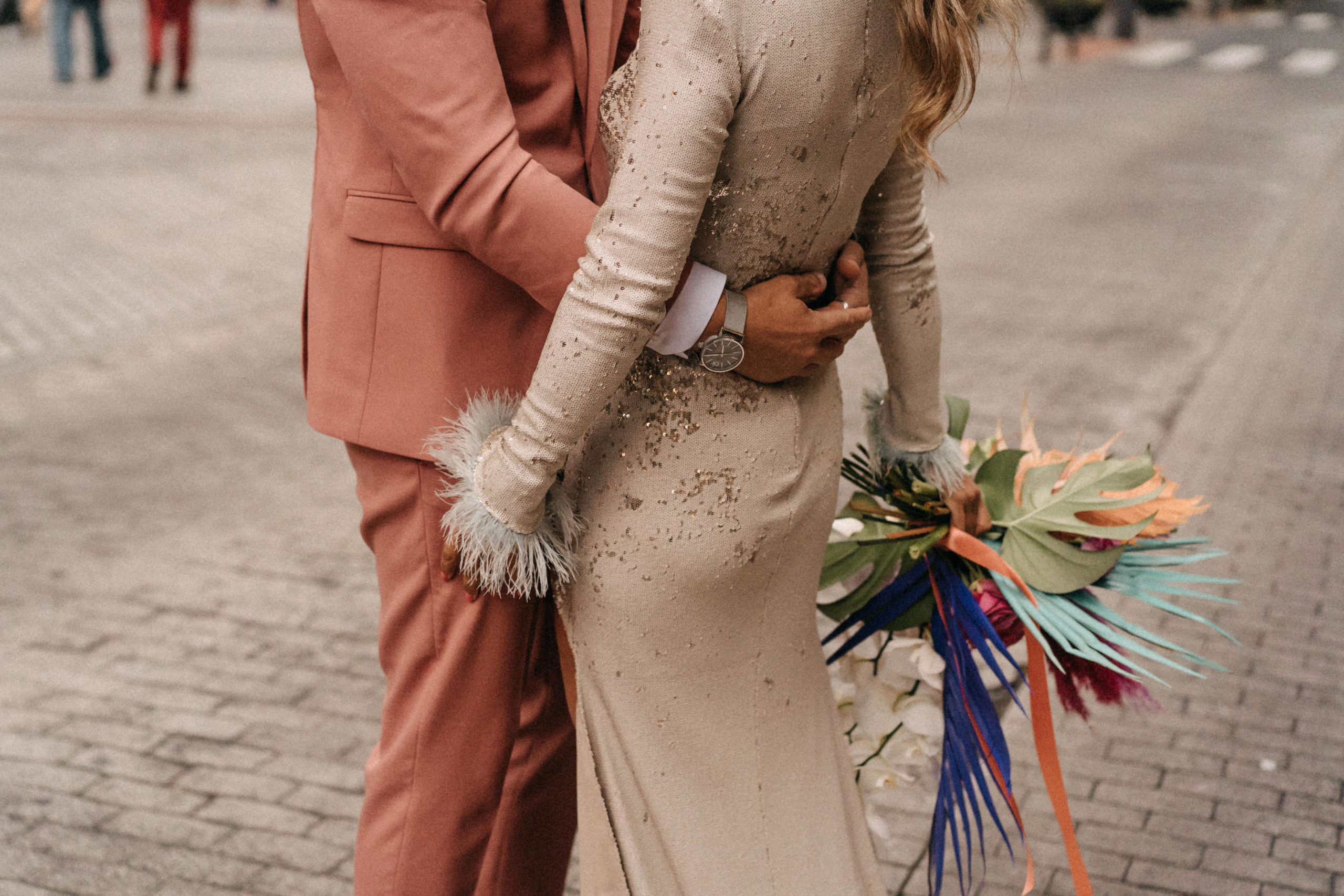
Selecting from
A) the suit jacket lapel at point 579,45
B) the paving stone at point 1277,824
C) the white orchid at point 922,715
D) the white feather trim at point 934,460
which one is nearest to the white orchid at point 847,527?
the white feather trim at point 934,460

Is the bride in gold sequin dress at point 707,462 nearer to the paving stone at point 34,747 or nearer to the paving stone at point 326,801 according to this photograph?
the paving stone at point 326,801

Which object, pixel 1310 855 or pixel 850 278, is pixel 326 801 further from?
pixel 1310 855

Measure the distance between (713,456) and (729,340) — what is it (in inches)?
6.1

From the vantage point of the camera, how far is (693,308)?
160cm

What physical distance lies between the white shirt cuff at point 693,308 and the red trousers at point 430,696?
41 centimetres

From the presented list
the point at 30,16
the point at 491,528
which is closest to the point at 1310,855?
the point at 491,528

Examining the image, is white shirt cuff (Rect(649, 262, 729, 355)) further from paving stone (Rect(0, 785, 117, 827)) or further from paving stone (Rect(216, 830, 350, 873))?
paving stone (Rect(0, 785, 117, 827))

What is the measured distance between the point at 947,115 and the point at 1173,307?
6890 mm

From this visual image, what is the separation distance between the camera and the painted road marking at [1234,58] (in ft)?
79.2

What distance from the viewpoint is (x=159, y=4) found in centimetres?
1427

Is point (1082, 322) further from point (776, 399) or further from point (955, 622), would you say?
point (776, 399)

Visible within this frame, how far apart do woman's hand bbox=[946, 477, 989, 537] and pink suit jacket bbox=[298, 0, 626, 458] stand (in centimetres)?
79

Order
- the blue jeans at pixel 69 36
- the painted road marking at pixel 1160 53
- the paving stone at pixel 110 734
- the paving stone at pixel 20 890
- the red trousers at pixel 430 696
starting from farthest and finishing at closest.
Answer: the painted road marking at pixel 1160 53, the blue jeans at pixel 69 36, the paving stone at pixel 110 734, the paving stone at pixel 20 890, the red trousers at pixel 430 696

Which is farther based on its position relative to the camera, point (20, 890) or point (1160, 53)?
point (1160, 53)
